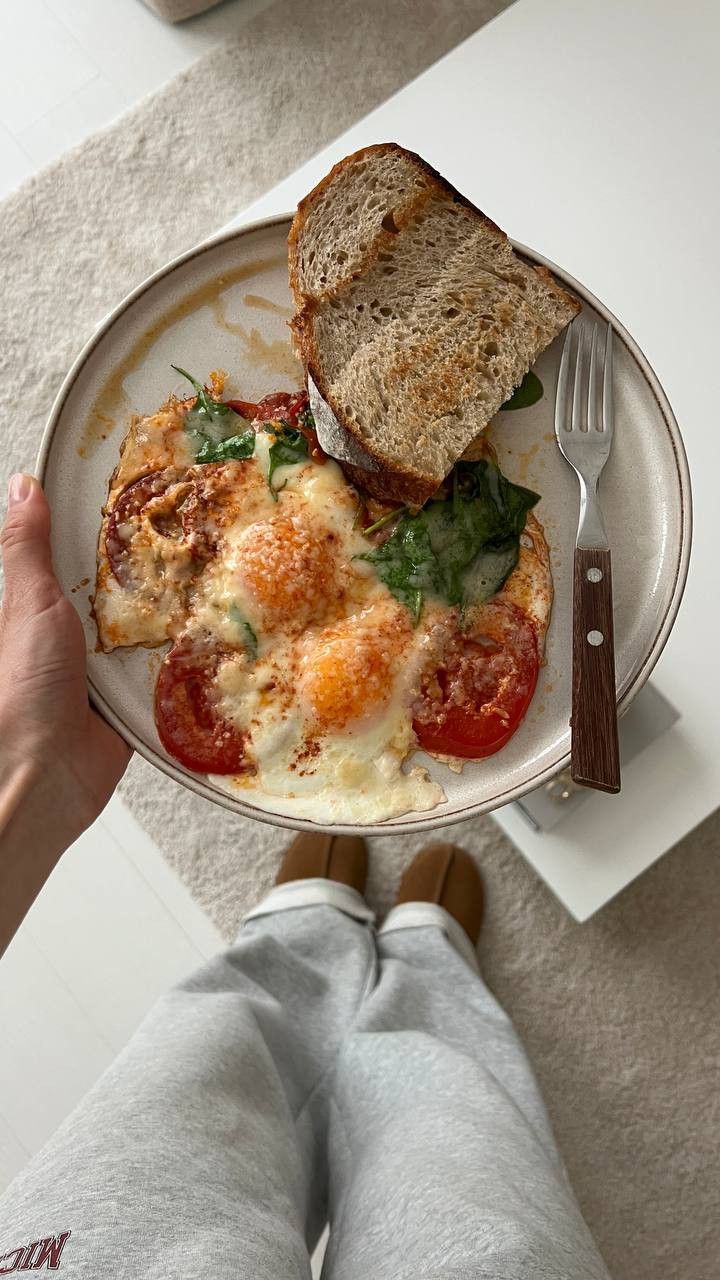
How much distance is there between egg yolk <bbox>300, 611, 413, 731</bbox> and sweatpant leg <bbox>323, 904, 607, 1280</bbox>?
0.90 m

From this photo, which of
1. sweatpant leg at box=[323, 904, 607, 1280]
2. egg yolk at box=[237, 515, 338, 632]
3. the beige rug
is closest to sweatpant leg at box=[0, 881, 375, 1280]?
sweatpant leg at box=[323, 904, 607, 1280]

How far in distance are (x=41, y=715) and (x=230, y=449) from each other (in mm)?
600

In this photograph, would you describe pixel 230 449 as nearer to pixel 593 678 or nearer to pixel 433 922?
pixel 593 678

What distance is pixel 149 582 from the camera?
1587 millimetres

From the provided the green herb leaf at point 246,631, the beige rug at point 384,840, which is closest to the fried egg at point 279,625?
the green herb leaf at point 246,631

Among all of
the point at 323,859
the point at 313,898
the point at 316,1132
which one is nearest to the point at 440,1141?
the point at 316,1132

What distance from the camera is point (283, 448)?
161cm

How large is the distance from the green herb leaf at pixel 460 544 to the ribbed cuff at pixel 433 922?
1.26 m

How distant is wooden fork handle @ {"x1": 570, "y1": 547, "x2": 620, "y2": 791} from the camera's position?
1.46 metres

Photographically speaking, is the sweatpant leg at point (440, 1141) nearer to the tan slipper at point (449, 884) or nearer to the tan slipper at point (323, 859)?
the tan slipper at point (449, 884)

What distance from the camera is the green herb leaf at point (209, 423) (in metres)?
1.63

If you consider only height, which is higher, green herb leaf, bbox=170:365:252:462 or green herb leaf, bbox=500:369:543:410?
green herb leaf, bbox=170:365:252:462

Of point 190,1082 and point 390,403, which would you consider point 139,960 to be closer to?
point 190,1082

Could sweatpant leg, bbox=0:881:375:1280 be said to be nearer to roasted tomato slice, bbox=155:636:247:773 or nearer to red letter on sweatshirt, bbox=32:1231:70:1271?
red letter on sweatshirt, bbox=32:1231:70:1271
